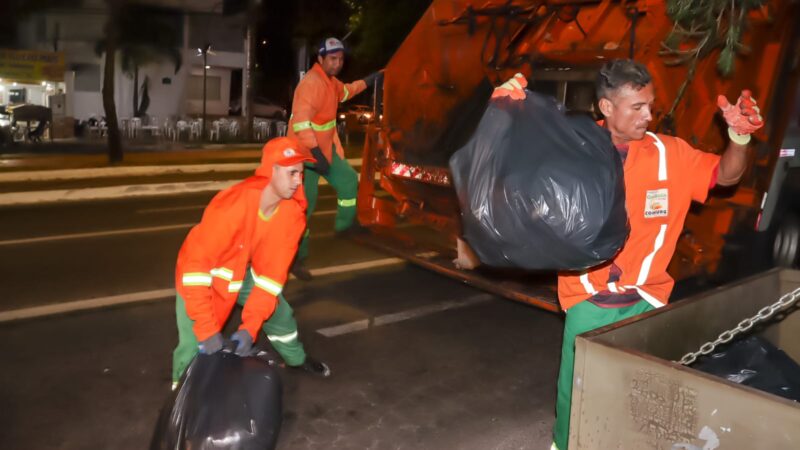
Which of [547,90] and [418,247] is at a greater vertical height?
[547,90]

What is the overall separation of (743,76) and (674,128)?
53 cm

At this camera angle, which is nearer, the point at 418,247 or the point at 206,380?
the point at 206,380

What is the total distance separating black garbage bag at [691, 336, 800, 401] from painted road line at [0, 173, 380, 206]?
22.6 ft

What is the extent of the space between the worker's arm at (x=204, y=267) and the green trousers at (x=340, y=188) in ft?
9.41

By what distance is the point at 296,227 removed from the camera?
3.40m

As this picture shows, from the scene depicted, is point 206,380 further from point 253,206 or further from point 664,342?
point 664,342

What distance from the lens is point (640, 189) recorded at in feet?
8.81

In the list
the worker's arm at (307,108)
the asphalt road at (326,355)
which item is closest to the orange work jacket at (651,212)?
the asphalt road at (326,355)

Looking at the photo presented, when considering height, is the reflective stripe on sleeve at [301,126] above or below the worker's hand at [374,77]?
below

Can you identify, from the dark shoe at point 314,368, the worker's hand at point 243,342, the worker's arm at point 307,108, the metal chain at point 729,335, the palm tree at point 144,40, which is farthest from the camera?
the palm tree at point 144,40

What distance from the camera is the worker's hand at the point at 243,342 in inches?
121

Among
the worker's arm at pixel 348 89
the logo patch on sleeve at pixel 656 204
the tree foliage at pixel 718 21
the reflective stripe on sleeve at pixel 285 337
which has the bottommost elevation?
the reflective stripe on sleeve at pixel 285 337

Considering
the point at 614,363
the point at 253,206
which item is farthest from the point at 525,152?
the point at 253,206

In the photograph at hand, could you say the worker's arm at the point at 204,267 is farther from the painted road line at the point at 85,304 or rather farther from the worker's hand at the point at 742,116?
the painted road line at the point at 85,304
